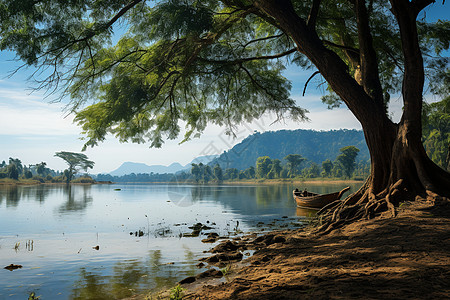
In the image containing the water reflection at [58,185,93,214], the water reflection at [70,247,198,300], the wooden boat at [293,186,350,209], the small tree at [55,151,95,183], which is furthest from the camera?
the small tree at [55,151,95,183]

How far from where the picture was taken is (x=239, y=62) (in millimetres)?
12289

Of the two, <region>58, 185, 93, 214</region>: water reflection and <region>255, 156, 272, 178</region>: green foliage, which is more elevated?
<region>255, 156, 272, 178</region>: green foliage

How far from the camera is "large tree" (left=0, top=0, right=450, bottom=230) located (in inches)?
320

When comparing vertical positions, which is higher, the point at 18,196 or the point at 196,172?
the point at 196,172

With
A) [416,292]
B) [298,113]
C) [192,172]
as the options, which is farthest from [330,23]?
[192,172]

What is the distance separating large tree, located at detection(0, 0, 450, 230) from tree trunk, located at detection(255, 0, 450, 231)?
0.03 metres

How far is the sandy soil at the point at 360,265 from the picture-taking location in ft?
12.2

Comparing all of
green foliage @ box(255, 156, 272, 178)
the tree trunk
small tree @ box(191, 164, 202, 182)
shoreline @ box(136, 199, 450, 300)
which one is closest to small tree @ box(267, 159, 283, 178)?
green foliage @ box(255, 156, 272, 178)

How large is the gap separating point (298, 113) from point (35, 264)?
10.5m

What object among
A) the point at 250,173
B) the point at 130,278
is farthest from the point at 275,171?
the point at 130,278

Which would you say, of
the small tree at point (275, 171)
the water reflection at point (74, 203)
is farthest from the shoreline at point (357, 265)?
the small tree at point (275, 171)

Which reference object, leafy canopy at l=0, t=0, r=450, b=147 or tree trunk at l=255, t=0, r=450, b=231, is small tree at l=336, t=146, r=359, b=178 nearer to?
leafy canopy at l=0, t=0, r=450, b=147

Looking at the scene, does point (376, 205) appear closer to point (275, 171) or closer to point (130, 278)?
point (130, 278)

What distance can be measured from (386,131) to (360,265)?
16.2ft
